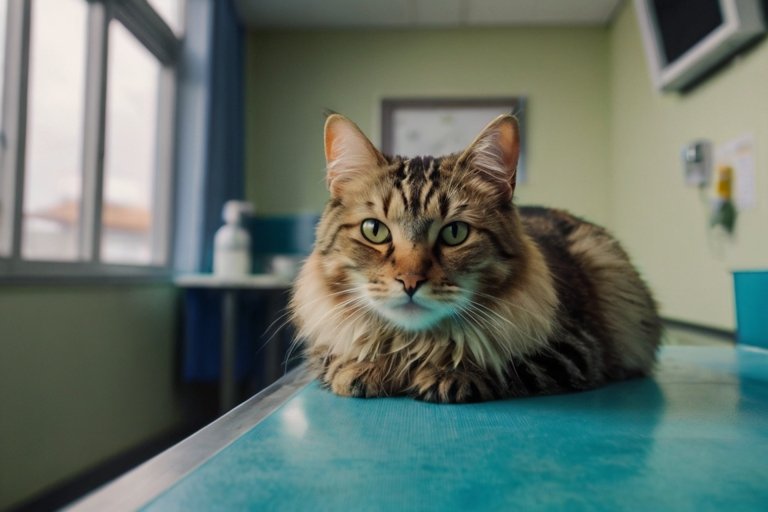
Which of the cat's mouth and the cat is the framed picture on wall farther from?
the cat's mouth

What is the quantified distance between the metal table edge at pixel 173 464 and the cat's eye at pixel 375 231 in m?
0.30

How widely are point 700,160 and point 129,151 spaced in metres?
2.71

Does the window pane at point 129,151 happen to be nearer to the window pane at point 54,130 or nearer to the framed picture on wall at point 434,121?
the window pane at point 54,130

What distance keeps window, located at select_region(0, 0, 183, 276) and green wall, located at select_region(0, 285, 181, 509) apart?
0.14 m

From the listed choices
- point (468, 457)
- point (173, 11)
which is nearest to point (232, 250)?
point (173, 11)

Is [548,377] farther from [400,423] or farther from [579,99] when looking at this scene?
[579,99]

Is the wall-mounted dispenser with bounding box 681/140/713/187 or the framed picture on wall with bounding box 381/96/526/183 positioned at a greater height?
the framed picture on wall with bounding box 381/96/526/183

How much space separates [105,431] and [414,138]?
257 centimetres

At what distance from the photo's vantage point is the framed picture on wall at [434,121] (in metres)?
3.71

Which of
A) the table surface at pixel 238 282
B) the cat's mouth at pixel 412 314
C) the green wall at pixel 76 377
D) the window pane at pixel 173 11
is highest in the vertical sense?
the window pane at pixel 173 11

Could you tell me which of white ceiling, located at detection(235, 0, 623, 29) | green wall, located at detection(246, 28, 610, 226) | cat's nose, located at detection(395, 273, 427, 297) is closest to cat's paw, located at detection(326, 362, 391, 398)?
cat's nose, located at detection(395, 273, 427, 297)

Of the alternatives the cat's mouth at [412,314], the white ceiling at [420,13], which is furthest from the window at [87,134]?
the cat's mouth at [412,314]

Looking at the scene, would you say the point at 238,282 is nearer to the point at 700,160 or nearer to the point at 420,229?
the point at 420,229

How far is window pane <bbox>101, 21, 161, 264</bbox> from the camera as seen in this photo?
255cm
